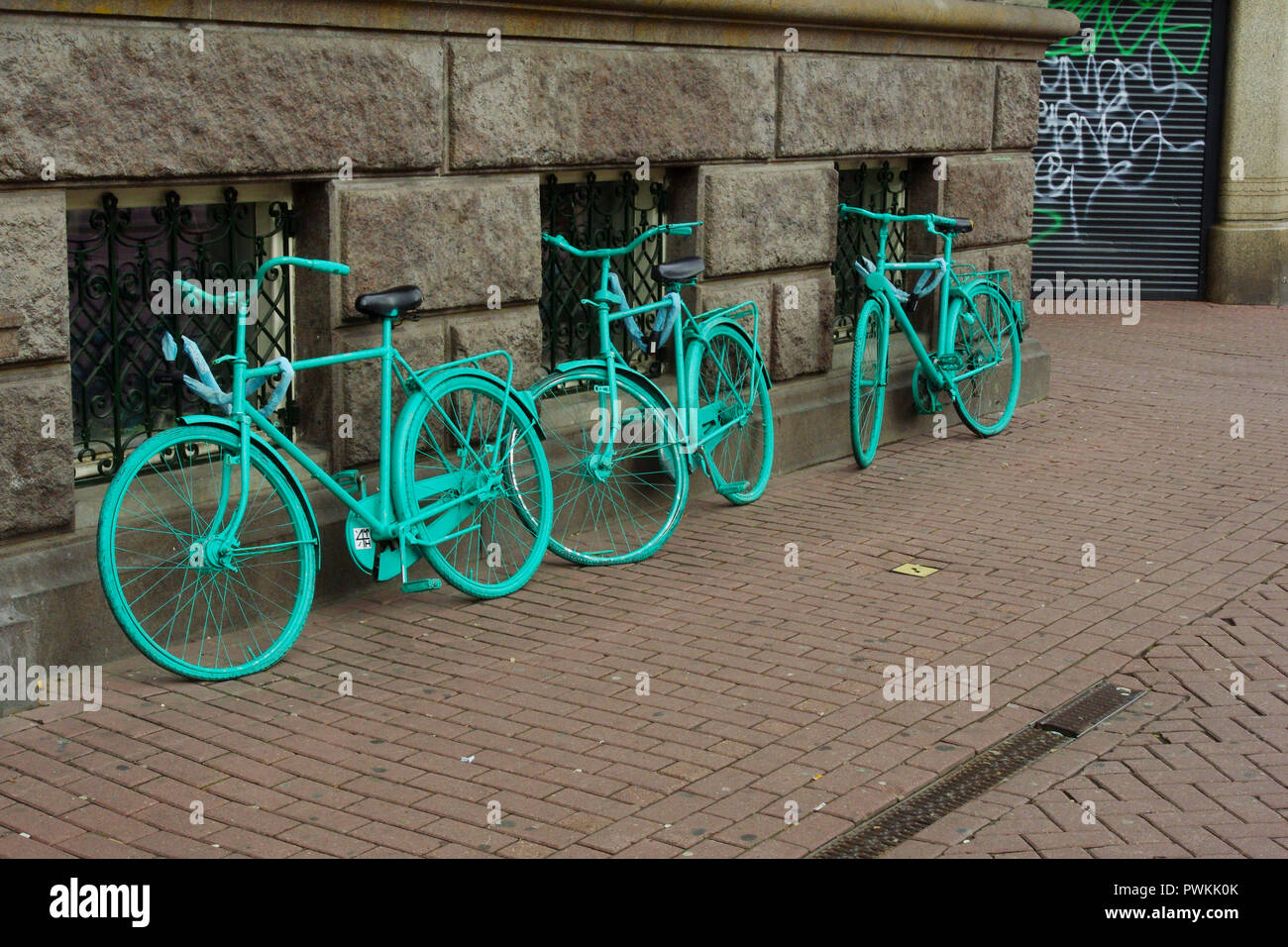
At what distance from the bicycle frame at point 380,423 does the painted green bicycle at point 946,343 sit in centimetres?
275

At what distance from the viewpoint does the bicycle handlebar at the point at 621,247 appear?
7.15 meters

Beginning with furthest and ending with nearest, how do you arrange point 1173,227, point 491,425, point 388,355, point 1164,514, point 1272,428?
point 1173,227
point 1272,428
point 1164,514
point 491,425
point 388,355

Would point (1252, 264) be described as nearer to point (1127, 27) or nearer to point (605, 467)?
point (1127, 27)

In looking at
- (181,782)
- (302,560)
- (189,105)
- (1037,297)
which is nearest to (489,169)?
(189,105)

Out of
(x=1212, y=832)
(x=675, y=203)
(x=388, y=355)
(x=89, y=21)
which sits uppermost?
(x=89, y=21)

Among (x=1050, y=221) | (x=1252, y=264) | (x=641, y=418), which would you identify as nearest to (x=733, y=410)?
(x=641, y=418)

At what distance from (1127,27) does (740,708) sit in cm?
1342

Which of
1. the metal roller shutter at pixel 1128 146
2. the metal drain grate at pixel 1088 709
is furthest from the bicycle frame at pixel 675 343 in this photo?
the metal roller shutter at pixel 1128 146

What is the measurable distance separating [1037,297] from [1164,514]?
936 centimetres

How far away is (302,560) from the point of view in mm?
5680

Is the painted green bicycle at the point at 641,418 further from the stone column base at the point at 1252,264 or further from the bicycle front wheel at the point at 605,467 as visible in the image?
the stone column base at the point at 1252,264

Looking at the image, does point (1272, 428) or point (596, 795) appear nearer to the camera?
point (596, 795)

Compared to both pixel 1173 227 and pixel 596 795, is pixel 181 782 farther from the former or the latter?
pixel 1173 227

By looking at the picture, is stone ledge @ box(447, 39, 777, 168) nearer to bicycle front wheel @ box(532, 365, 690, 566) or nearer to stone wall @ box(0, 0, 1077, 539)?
stone wall @ box(0, 0, 1077, 539)
